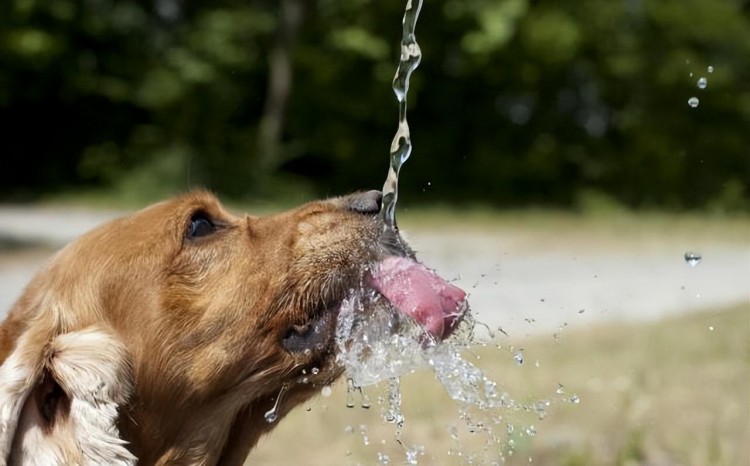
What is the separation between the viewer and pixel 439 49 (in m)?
21.8

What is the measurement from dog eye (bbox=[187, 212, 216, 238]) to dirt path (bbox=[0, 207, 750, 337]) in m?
3.24

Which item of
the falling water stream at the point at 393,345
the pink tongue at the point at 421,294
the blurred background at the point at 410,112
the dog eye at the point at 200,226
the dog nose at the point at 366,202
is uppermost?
the dog nose at the point at 366,202

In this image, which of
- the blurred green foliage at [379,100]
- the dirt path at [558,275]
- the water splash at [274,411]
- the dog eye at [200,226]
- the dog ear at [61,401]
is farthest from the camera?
the blurred green foliage at [379,100]

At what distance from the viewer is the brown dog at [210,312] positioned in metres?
3.48

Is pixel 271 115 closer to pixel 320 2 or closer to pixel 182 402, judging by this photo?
pixel 320 2

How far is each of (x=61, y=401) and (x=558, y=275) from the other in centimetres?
918

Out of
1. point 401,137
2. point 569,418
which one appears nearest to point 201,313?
point 401,137

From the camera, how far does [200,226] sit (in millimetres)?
3814

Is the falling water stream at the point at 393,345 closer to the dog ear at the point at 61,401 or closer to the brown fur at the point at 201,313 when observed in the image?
the brown fur at the point at 201,313

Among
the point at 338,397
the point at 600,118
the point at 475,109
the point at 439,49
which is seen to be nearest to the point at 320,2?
the point at 439,49

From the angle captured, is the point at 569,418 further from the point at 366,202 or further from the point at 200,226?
the point at 200,226

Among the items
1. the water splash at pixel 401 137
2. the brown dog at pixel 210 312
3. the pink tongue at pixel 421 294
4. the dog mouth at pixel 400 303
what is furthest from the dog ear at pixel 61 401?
the water splash at pixel 401 137

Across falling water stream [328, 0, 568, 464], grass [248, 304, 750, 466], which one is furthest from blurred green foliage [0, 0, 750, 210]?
falling water stream [328, 0, 568, 464]

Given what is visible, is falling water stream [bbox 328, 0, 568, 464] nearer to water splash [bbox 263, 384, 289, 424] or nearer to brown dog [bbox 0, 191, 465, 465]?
brown dog [bbox 0, 191, 465, 465]
